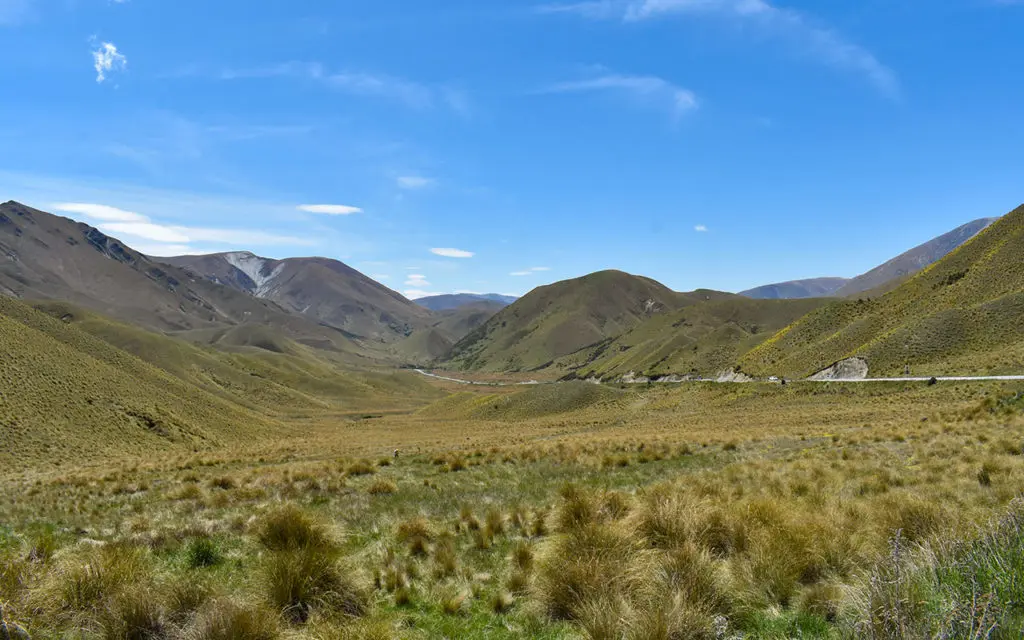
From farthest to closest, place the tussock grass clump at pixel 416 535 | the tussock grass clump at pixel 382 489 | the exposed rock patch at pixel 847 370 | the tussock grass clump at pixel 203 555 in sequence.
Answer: the exposed rock patch at pixel 847 370 → the tussock grass clump at pixel 382 489 → the tussock grass clump at pixel 416 535 → the tussock grass clump at pixel 203 555

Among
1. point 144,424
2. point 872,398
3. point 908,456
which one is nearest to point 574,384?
point 872,398

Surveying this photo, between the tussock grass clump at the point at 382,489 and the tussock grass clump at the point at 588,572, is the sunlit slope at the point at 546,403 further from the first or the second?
the tussock grass clump at the point at 588,572

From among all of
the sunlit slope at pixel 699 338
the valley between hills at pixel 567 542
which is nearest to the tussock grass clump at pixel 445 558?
the valley between hills at pixel 567 542

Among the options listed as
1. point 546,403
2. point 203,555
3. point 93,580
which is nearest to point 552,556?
point 93,580

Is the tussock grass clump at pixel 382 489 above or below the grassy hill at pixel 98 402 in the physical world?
above

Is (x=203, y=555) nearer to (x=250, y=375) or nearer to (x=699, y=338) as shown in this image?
(x=699, y=338)

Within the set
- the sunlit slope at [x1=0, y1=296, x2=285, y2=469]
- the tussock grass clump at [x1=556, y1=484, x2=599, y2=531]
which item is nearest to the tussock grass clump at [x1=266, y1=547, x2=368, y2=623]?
the tussock grass clump at [x1=556, y1=484, x2=599, y2=531]

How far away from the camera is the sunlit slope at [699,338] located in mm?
92375

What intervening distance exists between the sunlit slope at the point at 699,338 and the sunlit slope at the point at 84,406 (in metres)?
69.8

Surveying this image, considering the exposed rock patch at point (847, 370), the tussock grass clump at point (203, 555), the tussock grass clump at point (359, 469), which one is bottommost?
the tussock grass clump at point (359, 469)

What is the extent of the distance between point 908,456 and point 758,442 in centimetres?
681

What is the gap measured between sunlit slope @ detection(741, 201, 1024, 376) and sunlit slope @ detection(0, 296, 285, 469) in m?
64.3

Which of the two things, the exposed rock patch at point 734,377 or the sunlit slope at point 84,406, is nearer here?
the sunlit slope at point 84,406

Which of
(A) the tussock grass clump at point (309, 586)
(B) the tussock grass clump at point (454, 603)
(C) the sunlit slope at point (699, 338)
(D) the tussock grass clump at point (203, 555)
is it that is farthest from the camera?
(C) the sunlit slope at point (699, 338)
